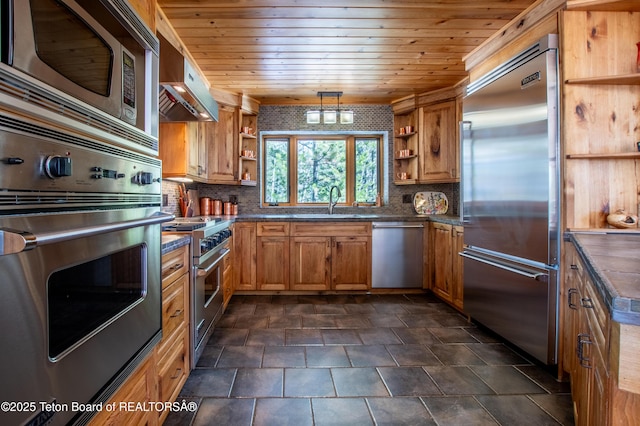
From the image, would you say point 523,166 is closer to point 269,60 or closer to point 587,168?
point 587,168

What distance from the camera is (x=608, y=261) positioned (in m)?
1.11

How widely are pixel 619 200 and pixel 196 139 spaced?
3.27 m

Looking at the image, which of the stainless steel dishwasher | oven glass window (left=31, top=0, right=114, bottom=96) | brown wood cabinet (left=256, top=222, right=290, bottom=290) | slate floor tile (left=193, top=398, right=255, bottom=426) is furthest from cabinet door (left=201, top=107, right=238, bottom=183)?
oven glass window (left=31, top=0, right=114, bottom=96)

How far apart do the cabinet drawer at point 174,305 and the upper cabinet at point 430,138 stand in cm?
297

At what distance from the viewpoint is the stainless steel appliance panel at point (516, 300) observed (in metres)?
2.09

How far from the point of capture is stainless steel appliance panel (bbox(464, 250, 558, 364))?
2.09 metres

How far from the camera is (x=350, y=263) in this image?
3.92 meters

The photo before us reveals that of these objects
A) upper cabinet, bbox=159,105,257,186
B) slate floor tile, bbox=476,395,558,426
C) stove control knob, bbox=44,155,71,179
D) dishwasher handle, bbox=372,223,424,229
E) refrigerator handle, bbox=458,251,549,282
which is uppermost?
upper cabinet, bbox=159,105,257,186

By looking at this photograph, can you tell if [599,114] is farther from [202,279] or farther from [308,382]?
[202,279]

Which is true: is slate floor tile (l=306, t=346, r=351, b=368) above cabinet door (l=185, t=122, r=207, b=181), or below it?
below

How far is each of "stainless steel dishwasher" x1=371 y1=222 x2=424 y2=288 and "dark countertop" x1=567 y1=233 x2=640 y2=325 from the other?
2233 millimetres

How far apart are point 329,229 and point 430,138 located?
1.56m

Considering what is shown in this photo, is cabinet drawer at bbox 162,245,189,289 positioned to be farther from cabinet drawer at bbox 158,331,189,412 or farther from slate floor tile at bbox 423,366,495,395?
slate floor tile at bbox 423,366,495,395

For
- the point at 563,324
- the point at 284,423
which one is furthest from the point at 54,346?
the point at 563,324
